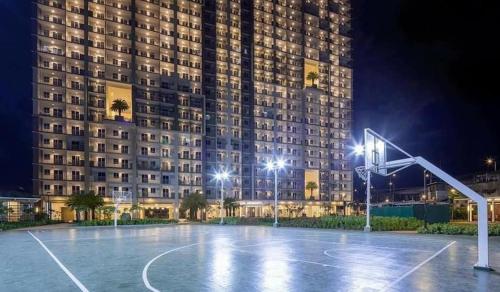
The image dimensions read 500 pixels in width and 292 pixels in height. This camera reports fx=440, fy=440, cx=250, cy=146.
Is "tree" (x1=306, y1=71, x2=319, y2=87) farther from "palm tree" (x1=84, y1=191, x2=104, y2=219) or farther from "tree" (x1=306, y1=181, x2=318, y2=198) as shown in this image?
"palm tree" (x1=84, y1=191, x2=104, y2=219)

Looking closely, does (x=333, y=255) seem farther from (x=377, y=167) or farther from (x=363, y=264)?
(x=377, y=167)

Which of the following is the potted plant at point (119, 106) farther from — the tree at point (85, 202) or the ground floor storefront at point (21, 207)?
the ground floor storefront at point (21, 207)

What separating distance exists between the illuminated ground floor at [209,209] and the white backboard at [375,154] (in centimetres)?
7444

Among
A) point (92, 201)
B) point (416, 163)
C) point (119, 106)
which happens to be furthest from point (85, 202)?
point (416, 163)

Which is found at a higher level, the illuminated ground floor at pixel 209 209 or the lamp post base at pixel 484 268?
the lamp post base at pixel 484 268

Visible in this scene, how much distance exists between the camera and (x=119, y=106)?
100000 mm

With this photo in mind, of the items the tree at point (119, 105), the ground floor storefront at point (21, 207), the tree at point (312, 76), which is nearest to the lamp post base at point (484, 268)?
the ground floor storefront at point (21, 207)

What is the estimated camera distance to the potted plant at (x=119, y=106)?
9994cm

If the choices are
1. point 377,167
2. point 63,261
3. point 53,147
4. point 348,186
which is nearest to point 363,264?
point 377,167

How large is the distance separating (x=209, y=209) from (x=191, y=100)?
2837 centimetres

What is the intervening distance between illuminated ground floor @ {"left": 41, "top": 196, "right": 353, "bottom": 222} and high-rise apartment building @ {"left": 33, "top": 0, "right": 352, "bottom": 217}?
49 centimetres

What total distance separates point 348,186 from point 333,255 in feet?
396

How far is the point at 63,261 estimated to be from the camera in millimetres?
20031

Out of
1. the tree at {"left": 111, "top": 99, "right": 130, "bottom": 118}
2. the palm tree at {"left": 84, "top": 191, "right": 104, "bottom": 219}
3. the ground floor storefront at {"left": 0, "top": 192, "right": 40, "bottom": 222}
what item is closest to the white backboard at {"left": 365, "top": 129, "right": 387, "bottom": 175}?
the palm tree at {"left": 84, "top": 191, "right": 104, "bottom": 219}
